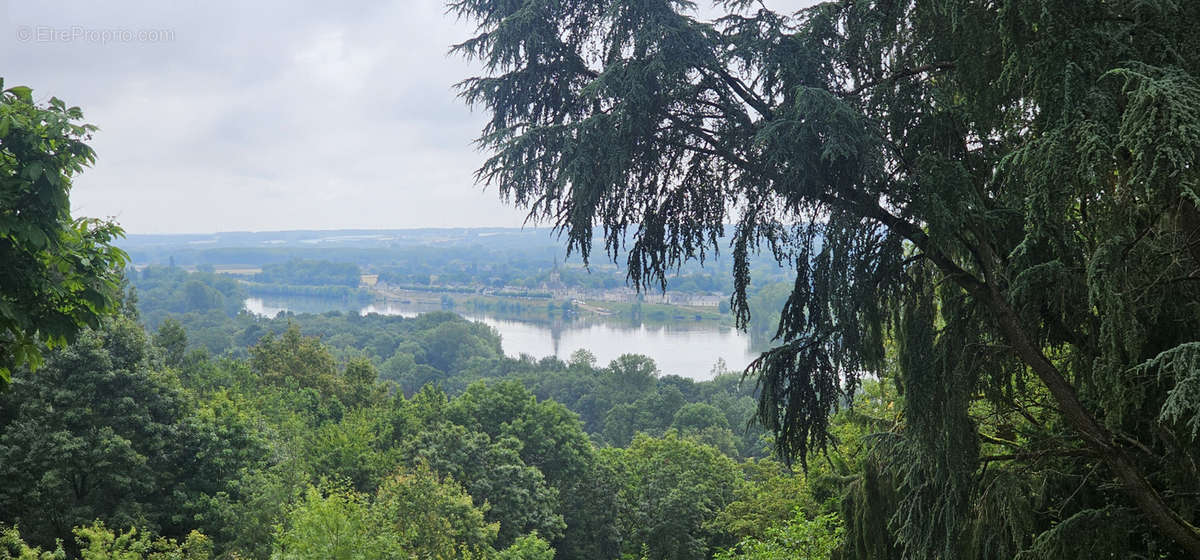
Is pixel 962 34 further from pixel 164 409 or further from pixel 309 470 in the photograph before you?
pixel 309 470

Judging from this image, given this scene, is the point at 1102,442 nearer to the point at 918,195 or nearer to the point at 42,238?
the point at 918,195

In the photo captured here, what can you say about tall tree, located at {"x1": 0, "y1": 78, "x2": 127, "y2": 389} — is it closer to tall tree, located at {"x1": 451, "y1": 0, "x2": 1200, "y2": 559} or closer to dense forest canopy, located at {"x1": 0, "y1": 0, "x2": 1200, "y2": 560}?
dense forest canopy, located at {"x1": 0, "y1": 0, "x2": 1200, "y2": 560}

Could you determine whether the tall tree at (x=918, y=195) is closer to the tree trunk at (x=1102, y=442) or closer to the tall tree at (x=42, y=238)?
the tree trunk at (x=1102, y=442)

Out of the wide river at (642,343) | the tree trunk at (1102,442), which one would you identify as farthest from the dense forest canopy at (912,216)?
the wide river at (642,343)

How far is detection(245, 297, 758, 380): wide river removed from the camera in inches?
2904

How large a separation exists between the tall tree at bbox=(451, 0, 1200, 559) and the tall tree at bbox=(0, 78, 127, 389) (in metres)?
2.07

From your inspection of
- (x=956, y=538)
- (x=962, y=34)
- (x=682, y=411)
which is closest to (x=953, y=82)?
(x=962, y=34)

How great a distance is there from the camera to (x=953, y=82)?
3939 mm

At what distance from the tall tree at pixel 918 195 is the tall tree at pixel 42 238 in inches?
81.7

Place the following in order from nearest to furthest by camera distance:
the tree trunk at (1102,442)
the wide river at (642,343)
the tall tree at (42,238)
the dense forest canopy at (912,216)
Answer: the dense forest canopy at (912,216) → the tree trunk at (1102,442) → the tall tree at (42,238) → the wide river at (642,343)

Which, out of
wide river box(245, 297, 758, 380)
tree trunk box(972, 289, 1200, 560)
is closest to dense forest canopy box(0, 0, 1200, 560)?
tree trunk box(972, 289, 1200, 560)

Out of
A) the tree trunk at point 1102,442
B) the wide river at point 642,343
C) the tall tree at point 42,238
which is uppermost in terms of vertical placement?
the tall tree at point 42,238

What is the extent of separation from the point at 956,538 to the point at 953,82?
2372mm

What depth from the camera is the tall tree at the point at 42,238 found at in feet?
11.8
